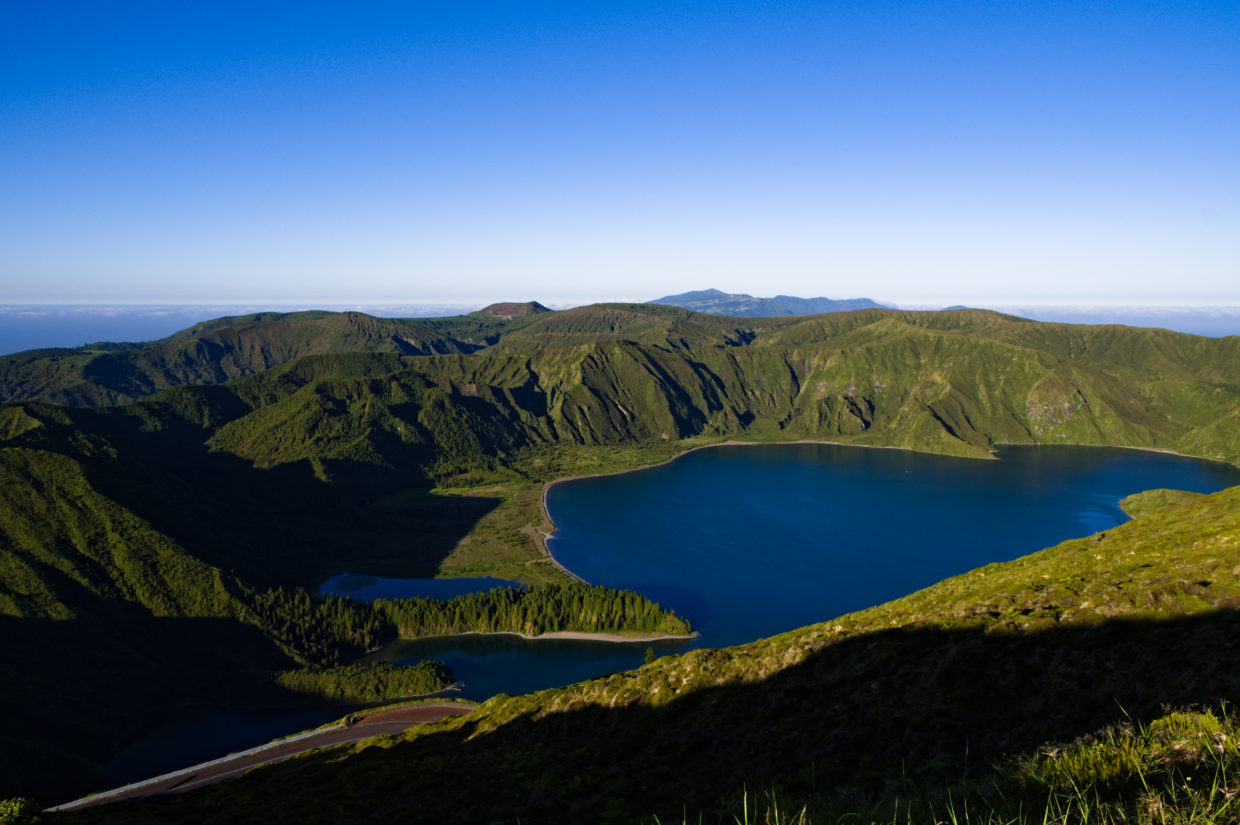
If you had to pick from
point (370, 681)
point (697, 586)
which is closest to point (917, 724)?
point (370, 681)

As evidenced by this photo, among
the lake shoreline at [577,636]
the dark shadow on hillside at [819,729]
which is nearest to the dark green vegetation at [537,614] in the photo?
the lake shoreline at [577,636]

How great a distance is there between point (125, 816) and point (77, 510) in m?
130

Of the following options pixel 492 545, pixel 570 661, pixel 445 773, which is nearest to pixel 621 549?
pixel 492 545

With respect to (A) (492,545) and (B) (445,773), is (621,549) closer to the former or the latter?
(A) (492,545)

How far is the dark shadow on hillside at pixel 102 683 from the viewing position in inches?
3216

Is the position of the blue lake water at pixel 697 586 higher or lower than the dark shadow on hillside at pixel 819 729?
lower

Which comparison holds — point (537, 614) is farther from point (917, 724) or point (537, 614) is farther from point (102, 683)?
point (917, 724)

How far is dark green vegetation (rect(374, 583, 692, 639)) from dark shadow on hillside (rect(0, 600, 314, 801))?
26.3 m

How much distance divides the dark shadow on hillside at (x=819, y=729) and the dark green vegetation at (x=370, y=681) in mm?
68074

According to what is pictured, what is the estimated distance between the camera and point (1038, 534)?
184125 mm

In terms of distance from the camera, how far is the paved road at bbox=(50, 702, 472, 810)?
236 feet

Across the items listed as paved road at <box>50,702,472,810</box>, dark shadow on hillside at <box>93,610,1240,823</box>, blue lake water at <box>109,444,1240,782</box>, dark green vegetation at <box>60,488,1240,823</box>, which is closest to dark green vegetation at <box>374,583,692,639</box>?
blue lake water at <box>109,444,1240,782</box>

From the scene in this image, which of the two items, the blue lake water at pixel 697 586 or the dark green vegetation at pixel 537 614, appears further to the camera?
the dark green vegetation at pixel 537 614

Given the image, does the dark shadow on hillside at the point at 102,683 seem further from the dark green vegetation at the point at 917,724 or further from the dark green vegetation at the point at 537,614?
the dark green vegetation at the point at 917,724
